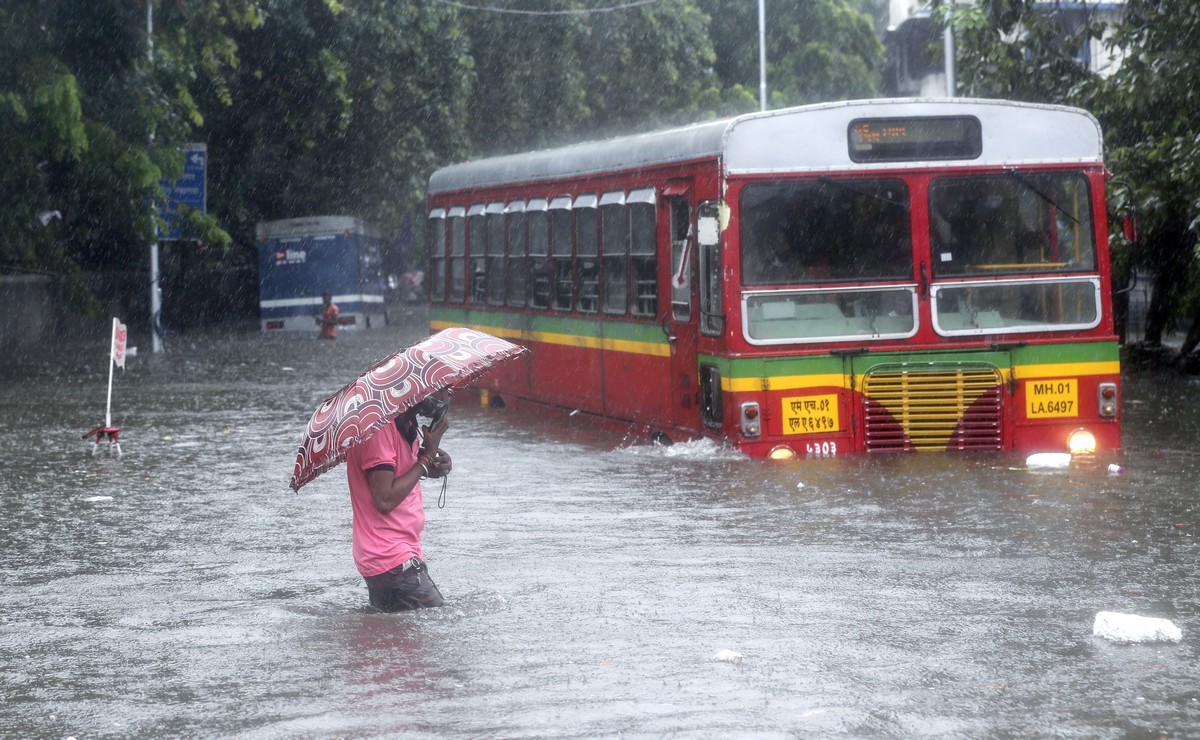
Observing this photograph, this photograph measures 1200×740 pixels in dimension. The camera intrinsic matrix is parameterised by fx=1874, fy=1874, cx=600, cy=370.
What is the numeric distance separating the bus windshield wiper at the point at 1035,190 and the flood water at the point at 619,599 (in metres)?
1.83

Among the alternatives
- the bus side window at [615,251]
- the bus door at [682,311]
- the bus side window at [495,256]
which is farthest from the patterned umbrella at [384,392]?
the bus side window at [495,256]

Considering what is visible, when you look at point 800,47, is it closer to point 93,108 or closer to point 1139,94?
point 93,108

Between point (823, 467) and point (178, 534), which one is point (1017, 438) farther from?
point (178, 534)

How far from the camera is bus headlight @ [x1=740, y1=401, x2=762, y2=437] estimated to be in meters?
13.4

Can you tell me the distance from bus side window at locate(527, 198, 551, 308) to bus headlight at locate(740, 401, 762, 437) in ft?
16.3

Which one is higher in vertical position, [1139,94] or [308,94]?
[308,94]

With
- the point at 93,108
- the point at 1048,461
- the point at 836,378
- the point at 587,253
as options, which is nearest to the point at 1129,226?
the point at 1048,461

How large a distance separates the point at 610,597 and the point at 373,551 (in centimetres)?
120

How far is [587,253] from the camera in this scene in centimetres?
1692

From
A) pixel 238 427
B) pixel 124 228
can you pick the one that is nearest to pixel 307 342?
pixel 124 228

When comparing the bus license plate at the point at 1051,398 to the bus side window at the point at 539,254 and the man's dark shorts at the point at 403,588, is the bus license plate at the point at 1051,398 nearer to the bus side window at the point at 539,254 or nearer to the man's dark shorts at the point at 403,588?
the bus side window at the point at 539,254

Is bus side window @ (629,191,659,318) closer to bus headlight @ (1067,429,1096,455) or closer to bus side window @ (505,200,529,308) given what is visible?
bus side window @ (505,200,529,308)

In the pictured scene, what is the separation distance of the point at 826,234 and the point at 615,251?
300 cm

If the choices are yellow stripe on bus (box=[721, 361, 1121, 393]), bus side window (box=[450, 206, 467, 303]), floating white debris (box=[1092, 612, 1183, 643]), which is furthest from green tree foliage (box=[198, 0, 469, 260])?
floating white debris (box=[1092, 612, 1183, 643])
